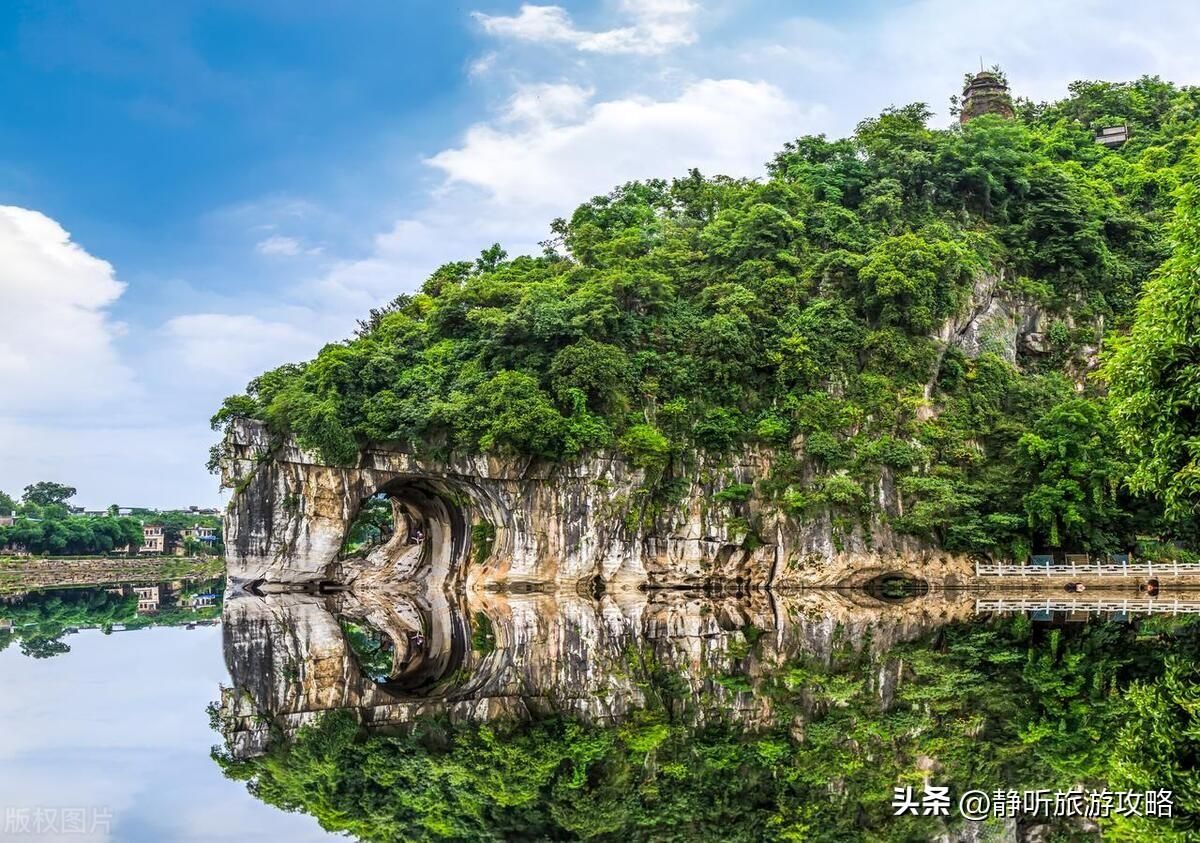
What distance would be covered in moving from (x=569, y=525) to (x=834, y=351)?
10.0 meters

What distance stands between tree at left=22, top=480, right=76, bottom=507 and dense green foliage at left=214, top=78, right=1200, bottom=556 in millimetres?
50567

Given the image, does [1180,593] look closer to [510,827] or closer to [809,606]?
[809,606]

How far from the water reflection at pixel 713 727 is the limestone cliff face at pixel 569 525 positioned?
11843 mm

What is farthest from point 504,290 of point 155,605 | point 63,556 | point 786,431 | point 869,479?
point 63,556

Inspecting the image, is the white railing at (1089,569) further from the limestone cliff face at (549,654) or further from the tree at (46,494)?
the tree at (46,494)

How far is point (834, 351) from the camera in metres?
32.0

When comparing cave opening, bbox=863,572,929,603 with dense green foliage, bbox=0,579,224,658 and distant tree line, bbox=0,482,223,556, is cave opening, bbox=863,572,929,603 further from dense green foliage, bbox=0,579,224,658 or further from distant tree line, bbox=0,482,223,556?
distant tree line, bbox=0,482,223,556

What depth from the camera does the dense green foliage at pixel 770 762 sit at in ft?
22.3

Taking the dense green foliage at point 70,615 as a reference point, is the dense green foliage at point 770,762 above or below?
above

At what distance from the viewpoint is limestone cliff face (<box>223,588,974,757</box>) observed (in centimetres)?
1123

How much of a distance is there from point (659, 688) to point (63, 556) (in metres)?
62.2

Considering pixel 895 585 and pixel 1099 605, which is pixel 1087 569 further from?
pixel 895 585

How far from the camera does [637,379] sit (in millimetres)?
31938

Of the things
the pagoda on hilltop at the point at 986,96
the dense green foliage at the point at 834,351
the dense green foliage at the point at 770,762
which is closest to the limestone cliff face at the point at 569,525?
the dense green foliage at the point at 834,351
